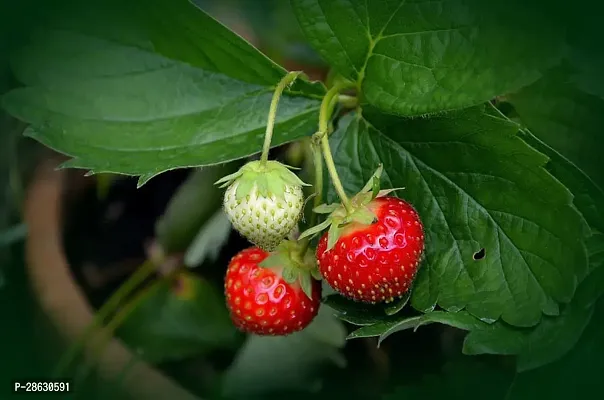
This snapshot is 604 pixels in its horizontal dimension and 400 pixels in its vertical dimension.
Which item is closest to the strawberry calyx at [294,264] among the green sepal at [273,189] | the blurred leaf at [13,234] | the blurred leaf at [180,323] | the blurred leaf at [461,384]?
the green sepal at [273,189]

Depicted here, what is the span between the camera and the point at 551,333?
2.30 feet

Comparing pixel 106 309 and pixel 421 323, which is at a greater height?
pixel 421 323

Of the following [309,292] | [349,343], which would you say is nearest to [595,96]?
[309,292]

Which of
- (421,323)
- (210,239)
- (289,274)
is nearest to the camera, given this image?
(421,323)

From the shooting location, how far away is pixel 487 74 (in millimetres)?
600

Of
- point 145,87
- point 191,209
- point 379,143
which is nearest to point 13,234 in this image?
point 191,209

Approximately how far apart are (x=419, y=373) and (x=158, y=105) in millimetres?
497

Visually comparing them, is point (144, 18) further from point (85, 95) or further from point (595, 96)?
point (595, 96)

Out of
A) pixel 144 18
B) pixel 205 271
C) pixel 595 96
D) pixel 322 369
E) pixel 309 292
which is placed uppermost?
pixel 144 18

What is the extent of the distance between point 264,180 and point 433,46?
0.68ft

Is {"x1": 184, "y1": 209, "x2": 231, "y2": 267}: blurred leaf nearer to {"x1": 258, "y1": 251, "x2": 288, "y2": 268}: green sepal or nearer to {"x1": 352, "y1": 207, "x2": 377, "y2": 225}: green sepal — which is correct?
{"x1": 258, "y1": 251, "x2": 288, "y2": 268}: green sepal

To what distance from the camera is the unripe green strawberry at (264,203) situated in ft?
2.03

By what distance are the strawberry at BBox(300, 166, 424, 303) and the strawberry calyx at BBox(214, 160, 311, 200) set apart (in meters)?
0.06

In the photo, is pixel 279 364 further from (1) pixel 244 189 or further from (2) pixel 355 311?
(1) pixel 244 189
